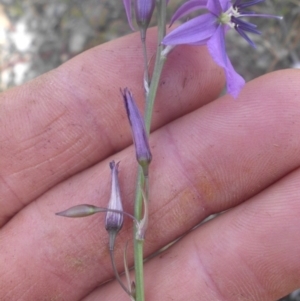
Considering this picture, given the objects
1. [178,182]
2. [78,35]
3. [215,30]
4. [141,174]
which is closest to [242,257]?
[178,182]

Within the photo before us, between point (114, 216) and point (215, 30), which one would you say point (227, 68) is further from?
point (114, 216)

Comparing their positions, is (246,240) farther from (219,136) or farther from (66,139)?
(66,139)

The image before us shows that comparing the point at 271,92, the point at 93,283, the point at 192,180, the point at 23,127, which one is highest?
the point at 23,127

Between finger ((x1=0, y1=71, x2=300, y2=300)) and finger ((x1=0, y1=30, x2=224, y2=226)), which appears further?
finger ((x1=0, y1=30, x2=224, y2=226))

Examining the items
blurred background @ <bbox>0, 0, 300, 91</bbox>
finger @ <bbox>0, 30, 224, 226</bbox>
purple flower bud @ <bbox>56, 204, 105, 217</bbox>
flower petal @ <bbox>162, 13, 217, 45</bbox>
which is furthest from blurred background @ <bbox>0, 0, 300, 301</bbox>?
purple flower bud @ <bbox>56, 204, 105, 217</bbox>

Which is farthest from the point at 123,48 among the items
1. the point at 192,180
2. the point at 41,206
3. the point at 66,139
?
the point at 41,206

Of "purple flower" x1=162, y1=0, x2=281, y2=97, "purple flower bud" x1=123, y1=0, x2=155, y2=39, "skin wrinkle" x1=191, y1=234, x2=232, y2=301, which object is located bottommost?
"skin wrinkle" x1=191, y1=234, x2=232, y2=301

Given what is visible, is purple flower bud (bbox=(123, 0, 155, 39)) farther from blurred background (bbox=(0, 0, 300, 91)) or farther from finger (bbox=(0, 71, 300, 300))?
blurred background (bbox=(0, 0, 300, 91))
